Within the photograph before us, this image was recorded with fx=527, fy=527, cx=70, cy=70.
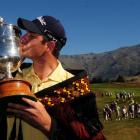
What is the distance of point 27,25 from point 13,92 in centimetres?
90

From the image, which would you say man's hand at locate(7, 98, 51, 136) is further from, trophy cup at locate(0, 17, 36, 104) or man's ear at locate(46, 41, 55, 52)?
man's ear at locate(46, 41, 55, 52)

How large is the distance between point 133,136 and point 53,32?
32.7m

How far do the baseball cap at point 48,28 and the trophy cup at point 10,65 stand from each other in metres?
0.39

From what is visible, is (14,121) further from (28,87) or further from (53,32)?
(53,32)

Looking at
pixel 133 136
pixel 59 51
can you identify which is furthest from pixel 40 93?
pixel 133 136

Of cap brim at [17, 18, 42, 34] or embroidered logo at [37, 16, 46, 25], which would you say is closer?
cap brim at [17, 18, 42, 34]

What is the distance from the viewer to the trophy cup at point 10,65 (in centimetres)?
487

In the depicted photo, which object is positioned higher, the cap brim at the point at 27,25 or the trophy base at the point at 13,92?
the cap brim at the point at 27,25

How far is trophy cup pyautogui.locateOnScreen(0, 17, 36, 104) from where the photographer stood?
16.0 feet

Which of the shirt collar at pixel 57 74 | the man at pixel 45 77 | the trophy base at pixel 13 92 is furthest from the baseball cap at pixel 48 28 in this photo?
the trophy base at pixel 13 92

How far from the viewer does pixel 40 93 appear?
569cm

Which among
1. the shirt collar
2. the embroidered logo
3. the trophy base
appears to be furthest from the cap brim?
the trophy base

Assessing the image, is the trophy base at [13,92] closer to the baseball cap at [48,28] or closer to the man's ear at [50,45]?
the baseball cap at [48,28]

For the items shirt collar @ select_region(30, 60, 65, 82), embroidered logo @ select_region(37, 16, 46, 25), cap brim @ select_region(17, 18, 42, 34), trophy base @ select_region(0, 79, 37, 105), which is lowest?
trophy base @ select_region(0, 79, 37, 105)
